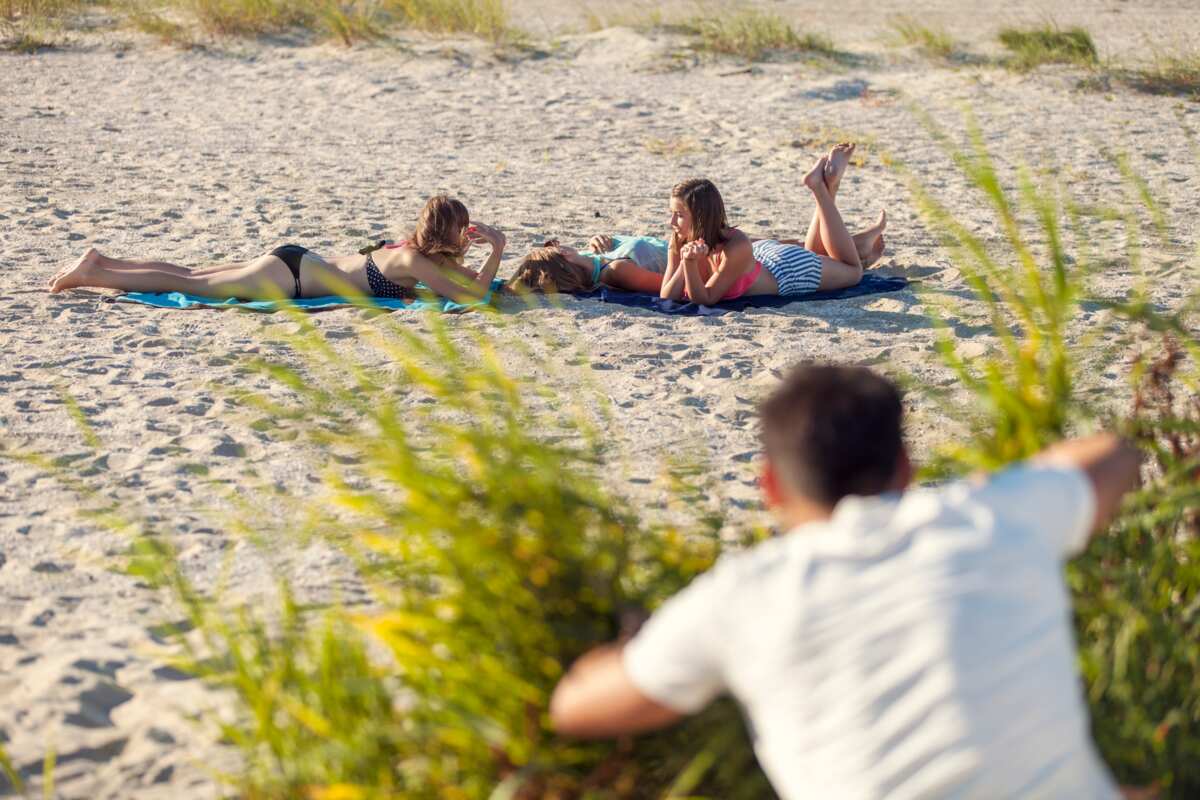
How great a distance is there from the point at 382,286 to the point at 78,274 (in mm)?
1332

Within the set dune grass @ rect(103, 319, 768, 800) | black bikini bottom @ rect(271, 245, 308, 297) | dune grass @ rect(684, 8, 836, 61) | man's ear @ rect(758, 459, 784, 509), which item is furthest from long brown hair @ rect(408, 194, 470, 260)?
dune grass @ rect(684, 8, 836, 61)

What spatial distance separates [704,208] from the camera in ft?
18.7

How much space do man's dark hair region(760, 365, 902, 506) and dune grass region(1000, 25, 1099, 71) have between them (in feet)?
30.7

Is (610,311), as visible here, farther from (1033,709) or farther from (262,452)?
(1033,709)

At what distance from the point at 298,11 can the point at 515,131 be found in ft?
12.8

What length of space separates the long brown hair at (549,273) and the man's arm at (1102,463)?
13.6 ft

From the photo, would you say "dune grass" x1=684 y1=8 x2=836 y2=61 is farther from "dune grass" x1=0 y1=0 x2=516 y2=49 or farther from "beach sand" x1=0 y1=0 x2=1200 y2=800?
"dune grass" x1=0 y1=0 x2=516 y2=49

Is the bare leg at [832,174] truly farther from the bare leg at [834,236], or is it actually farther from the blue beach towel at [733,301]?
the blue beach towel at [733,301]

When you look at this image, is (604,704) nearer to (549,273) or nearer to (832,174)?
(549,273)

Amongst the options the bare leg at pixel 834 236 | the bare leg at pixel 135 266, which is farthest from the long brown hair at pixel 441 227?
the bare leg at pixel 834 236

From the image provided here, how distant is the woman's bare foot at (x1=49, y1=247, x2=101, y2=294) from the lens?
5.91 meters

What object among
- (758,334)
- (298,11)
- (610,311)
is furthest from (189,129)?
(758,334)

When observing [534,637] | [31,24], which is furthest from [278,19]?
[534,637]

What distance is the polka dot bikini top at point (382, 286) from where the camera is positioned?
589 centimetres
